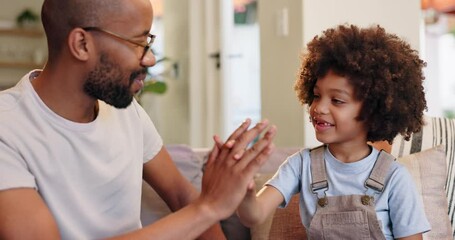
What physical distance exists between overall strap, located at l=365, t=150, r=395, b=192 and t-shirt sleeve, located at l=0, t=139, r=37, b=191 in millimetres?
776

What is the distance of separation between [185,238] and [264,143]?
25 cm

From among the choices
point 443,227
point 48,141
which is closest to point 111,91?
point 48,141

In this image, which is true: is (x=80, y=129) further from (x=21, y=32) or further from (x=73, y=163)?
(x=21, y=32)

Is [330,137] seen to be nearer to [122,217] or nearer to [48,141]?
[122,217]

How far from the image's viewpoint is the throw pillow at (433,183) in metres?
1.99

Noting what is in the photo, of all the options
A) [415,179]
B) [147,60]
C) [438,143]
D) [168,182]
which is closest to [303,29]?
[438,143]

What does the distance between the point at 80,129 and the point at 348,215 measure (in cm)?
66

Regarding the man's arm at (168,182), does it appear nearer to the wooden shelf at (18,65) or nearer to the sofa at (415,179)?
the sofa at (415,179)

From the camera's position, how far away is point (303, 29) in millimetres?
2969

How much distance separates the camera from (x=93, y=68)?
155 cm

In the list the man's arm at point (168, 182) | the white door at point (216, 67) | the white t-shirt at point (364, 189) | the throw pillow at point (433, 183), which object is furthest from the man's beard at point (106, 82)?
the white door at point (216, 67)

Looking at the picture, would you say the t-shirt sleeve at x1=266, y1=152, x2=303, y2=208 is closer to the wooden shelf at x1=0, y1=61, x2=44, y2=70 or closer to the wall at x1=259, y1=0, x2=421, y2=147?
the wall at x1=259, y1=0, x2=421, y2=147

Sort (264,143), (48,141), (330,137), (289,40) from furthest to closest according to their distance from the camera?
(289,40), (330,137), (48,141), (264,143)

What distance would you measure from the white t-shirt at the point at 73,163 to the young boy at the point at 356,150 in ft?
1.11
